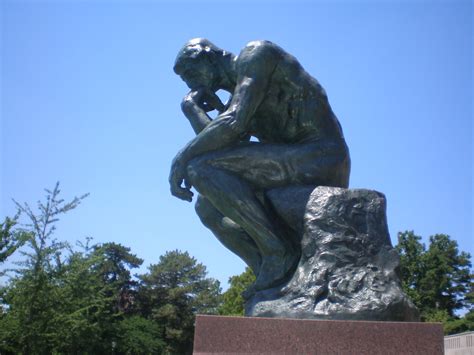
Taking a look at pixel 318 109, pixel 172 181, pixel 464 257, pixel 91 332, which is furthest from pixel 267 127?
pixel 464 257

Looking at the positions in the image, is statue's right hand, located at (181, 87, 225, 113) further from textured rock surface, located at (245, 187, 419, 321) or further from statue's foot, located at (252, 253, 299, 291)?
statue's foot, located at (252, 253, 299, 291)

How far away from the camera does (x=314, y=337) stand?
4.48 meters

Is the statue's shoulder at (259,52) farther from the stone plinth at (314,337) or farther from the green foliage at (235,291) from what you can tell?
the green foliage at (235,291)

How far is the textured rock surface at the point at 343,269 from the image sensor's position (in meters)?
4.75

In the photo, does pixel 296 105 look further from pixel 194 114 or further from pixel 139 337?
pixel 139 337

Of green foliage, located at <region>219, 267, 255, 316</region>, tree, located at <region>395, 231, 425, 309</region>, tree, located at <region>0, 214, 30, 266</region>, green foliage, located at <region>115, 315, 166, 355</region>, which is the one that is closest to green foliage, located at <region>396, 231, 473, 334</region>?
tree, located at <region>395, 231, 425, 309</region>

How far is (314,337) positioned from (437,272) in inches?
1619

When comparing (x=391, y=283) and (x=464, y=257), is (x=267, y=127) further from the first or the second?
(x=464, y=257)

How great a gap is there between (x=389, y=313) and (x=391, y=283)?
302 millimetres

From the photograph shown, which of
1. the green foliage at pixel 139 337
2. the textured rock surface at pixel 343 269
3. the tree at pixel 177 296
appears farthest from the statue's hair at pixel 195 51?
the tree at pixel 177 296

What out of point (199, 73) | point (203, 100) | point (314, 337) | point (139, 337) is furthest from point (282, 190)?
point (139, 337)

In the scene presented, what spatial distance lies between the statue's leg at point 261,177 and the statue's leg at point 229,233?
260 mm

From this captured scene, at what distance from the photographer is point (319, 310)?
15.5 ft

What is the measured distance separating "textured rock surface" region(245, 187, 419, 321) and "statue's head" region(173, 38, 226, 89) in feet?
5.90
